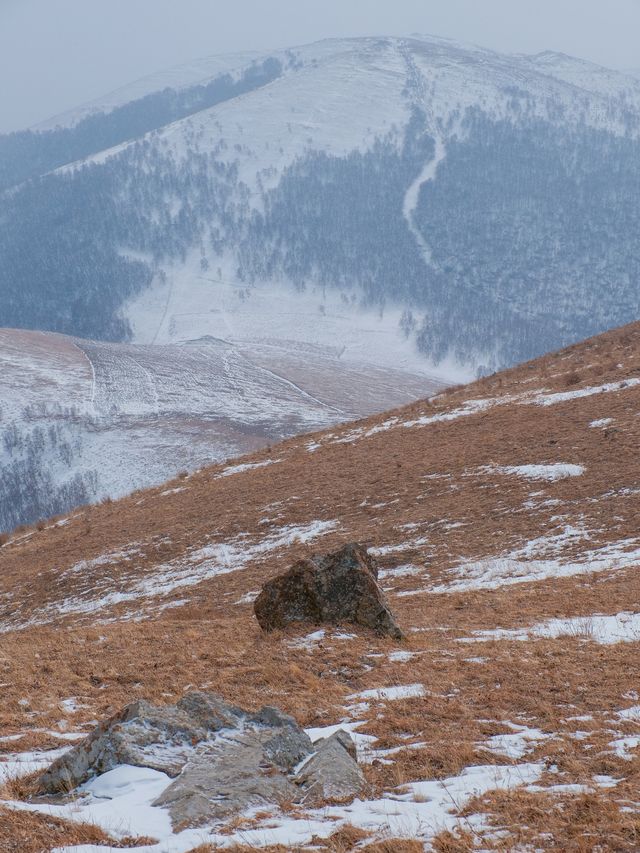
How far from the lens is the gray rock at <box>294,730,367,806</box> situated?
27.1 ft

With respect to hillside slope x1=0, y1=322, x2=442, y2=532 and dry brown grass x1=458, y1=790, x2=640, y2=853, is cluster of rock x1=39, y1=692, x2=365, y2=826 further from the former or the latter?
hillside slope x1=0, y1=322, x2=442, y2=532

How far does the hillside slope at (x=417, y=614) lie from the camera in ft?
26.5

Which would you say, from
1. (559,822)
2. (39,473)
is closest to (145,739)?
(559,822)

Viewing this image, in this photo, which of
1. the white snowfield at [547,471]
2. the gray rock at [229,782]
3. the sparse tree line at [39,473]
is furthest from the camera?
the sparse tree line at [39,473]

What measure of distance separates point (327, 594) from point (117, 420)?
147 m

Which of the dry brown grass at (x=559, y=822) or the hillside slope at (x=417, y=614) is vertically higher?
the dry brown grass at (x=559, y=822)

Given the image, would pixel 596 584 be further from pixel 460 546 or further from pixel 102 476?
pixel 102 476

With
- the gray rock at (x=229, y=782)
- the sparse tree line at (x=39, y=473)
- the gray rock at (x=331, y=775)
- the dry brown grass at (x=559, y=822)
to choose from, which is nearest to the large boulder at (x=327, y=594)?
the gray rock at (x=229, y=782)

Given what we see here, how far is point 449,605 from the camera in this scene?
716 inches

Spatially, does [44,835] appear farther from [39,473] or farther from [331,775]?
[39,473]

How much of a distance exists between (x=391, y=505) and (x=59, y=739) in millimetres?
17668

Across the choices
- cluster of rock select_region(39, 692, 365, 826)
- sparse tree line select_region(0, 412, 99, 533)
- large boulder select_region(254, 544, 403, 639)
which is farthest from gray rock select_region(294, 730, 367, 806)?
sparse tree line select_region(0, 412, 99, 533)

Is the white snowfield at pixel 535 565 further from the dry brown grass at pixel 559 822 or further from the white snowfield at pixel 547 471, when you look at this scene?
the dry brown grass at pixel 559 822

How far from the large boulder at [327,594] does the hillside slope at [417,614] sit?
574 mm
